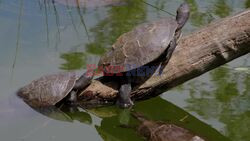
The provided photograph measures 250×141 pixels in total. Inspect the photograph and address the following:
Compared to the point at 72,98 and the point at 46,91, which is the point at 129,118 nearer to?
the point at 72,98

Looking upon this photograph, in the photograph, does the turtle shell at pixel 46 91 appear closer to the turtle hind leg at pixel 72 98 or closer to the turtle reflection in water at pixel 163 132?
the turtle hind leg at pixel 72 98

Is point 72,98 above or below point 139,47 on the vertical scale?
below

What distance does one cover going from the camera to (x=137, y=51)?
176 inches

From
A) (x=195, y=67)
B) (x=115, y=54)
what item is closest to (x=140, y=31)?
(x=115, y=54)

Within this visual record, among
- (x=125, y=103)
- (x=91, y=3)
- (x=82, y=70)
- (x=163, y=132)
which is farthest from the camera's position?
(x=91, y=3)

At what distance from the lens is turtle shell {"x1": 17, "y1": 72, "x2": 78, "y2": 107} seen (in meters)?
4.43

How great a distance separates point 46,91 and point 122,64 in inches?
28.2

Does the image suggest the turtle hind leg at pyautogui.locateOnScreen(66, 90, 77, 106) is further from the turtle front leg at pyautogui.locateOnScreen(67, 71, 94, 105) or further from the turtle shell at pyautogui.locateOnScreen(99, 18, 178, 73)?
the turtle shell at pyautogui.locateOnScreen(99, 18, 178, 73)

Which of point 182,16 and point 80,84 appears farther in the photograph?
point 182,16

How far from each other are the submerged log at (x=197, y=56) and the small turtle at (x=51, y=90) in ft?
0.32

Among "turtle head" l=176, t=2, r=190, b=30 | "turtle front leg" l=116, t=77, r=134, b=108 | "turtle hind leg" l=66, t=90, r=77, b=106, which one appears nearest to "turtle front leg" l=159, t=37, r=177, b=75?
"turtle front leg" l=116, t=77, r=134, b=108

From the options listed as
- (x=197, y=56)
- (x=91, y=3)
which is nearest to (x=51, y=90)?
(x=197, y=56)

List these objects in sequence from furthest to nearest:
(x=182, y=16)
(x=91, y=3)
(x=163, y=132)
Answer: (x=91, y=3) < (x=182, y=16) < (x=163, y=132)

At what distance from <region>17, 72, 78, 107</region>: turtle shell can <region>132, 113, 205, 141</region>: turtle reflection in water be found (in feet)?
2.67
